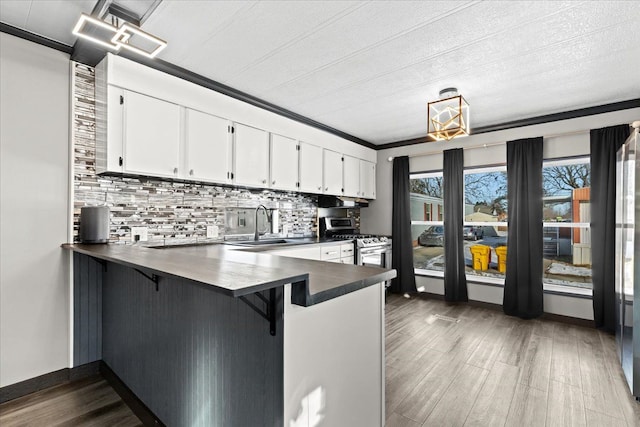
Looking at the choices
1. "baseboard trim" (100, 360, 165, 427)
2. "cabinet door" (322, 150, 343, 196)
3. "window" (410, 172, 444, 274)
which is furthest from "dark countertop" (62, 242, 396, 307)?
"window" (410, 172, 444, 274)

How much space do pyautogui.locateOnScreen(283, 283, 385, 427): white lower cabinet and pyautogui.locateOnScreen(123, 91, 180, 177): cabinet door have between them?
2.08m

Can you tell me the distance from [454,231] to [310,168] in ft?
7.30

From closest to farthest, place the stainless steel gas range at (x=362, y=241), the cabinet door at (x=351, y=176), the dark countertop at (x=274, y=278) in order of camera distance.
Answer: the dark countertop at (x=274, y=278) → the stainless steel gas range at (x=362, y=241) → the cabinet door at (x=351, y=176)

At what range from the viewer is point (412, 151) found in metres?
5.14

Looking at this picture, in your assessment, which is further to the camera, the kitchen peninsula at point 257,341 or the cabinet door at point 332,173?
the cabinet door at point 332,173

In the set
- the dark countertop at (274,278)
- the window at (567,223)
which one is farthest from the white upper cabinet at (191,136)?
the window at (567,223)

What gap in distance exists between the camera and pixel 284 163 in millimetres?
3867

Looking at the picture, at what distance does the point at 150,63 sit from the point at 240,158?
1122 mm

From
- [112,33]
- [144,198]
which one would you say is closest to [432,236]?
[144,198]

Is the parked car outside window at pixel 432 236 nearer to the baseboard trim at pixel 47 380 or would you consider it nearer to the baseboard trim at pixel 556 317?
the baseboard trim at pixel 556 317

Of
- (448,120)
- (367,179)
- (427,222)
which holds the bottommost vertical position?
(427,222)

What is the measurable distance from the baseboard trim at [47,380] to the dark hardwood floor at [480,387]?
5 cm

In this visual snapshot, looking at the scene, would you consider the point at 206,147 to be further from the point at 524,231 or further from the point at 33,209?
the point at 524,231

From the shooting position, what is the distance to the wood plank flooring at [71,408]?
1.94 metres
